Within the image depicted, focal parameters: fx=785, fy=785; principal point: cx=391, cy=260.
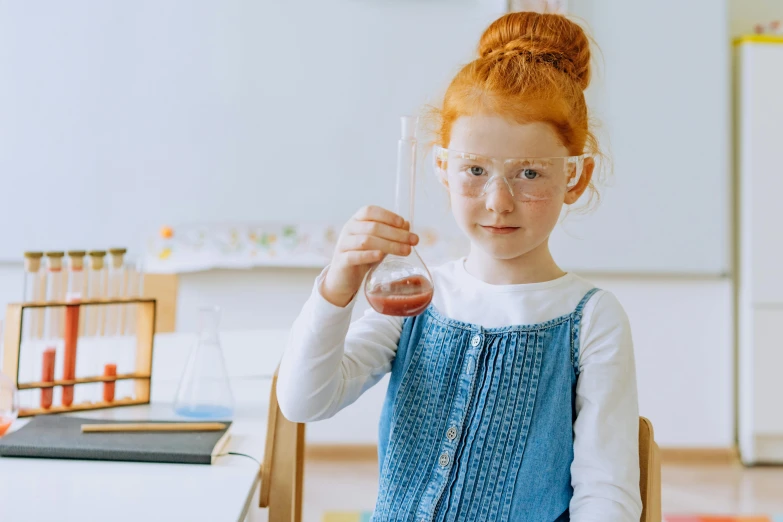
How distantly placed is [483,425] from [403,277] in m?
0.24

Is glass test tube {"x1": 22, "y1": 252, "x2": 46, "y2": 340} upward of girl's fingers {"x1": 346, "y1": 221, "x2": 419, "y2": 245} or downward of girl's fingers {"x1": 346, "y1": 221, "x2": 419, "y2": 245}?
downward

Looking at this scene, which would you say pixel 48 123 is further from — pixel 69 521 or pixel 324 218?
pixel 69 521

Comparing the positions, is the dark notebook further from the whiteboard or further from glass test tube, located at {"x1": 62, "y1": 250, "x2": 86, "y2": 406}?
the whiteboard

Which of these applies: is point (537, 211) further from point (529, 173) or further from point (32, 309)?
point (32, 309)

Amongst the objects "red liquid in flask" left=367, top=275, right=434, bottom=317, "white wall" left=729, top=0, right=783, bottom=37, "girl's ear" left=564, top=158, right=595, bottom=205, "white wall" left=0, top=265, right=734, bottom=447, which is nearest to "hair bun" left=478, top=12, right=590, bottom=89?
"girl's ear" left=564, top=158, right=595, bottom=205

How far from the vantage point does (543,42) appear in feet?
3.23

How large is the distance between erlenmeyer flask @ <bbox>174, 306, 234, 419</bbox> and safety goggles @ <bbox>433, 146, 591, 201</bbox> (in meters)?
0.49

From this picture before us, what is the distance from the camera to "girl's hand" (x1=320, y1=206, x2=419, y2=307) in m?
0.83

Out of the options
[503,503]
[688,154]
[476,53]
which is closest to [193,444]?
[503,503]

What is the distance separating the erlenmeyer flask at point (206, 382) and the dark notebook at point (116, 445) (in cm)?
13

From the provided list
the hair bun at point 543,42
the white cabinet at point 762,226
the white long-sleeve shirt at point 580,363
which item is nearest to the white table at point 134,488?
the white long-sleeve shirt at point 580,363

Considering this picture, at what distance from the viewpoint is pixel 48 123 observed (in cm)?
278

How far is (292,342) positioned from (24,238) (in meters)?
2.20

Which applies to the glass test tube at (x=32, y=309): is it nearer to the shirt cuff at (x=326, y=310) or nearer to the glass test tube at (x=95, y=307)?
the glass test tube at (x=95, y=307)
